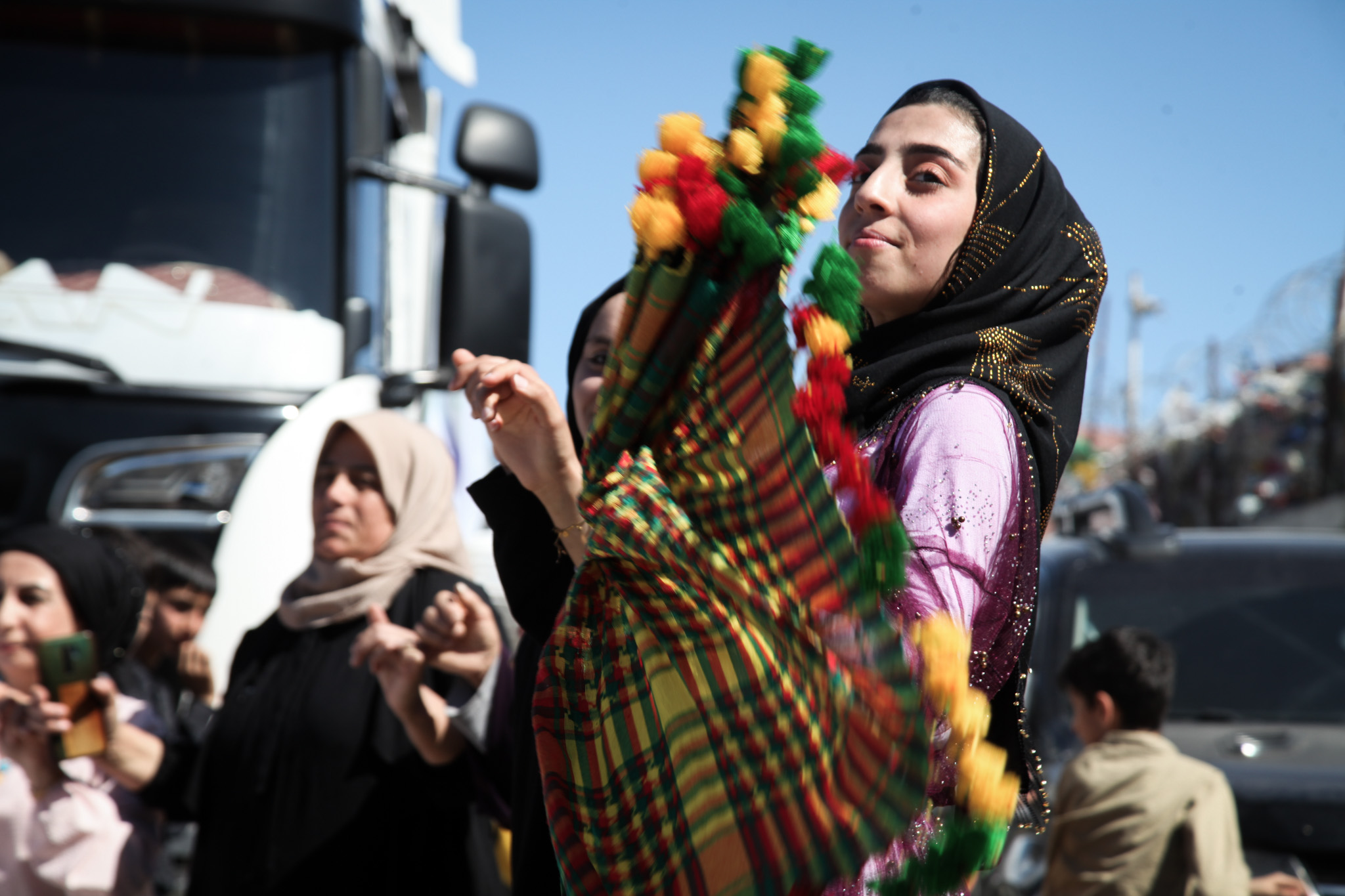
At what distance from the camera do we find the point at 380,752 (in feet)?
9.20

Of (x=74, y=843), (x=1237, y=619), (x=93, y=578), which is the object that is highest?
(x=93, y=578)

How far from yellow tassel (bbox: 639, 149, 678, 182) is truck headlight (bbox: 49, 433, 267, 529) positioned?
2873mm

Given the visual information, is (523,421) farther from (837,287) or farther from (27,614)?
(27,614)

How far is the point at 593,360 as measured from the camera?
258cm

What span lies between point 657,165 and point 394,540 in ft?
6.80

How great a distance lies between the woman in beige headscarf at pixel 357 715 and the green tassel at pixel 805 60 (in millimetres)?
1644

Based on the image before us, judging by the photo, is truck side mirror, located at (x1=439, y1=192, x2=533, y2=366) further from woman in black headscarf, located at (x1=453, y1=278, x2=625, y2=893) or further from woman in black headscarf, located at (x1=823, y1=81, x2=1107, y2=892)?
woman in black headscarf, located at (x1=823, y1=81, x2=1107, y2=892)

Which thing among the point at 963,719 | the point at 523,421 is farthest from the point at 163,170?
the point at 963,719

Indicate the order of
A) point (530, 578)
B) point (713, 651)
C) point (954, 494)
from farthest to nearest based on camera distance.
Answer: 1. point (530, 578)
2. point (954, 494)
3. point (713, 651)

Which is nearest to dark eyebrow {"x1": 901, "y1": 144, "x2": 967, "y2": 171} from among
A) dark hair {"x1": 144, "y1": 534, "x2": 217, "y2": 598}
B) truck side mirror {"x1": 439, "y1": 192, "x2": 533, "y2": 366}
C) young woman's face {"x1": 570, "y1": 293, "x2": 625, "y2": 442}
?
young woman's face {"x1": 570, "y1": 293, "x2": 625, "y2": 442}

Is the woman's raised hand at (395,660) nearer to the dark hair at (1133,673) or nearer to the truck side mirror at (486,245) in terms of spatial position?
the truck side mirror at (486,245)

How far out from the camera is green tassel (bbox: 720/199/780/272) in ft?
4.07

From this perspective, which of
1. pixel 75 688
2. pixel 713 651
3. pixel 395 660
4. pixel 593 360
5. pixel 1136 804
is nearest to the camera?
pixel 713 651

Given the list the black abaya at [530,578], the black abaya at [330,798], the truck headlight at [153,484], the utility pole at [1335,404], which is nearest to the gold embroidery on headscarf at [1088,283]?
the black abaya at [530,578]
